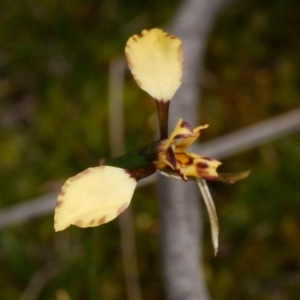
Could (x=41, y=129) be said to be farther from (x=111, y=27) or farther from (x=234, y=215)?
(x=234, y=215)

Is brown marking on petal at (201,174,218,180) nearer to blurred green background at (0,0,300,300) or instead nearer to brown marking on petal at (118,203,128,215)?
brown marking on petal at (118,203,128,215)

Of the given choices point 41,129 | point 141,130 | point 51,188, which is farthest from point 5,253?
point 141,130

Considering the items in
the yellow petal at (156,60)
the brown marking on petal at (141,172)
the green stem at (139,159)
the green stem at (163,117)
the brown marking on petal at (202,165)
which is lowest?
the brown marking on petal at (202,165)

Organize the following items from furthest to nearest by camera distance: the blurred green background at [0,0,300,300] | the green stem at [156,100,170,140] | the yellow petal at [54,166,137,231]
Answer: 1. the blurred green background at [0,0,300,300]
2. the green stem at [156,100,170,140]
3. the yellow petal at [54,166,137,231]

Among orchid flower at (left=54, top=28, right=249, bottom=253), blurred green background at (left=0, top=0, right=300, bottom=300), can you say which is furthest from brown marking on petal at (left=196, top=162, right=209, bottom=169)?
blurred green background at (left=0, top=0, right=300, bottom=300)

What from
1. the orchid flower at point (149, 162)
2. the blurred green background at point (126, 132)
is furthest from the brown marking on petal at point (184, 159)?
the blurred green background at point (126, 132)

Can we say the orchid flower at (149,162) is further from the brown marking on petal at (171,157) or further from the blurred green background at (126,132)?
the blurred green background at (126,132)
